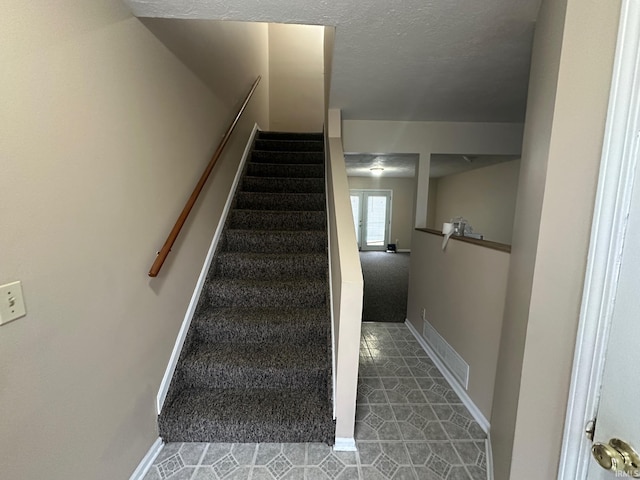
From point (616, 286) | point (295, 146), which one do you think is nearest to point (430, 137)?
point (295, 146)

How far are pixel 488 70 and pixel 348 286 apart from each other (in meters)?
1.60

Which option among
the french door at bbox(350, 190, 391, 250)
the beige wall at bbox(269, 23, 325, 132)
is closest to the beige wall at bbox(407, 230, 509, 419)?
the beige wall at bbox(269, 23, 325, 132)

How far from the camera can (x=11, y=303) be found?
76 cm

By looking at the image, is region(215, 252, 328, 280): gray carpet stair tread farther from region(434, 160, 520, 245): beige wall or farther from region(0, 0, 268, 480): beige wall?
region(434, 160, 520, 245): beige wall

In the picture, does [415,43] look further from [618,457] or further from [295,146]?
[295,146]

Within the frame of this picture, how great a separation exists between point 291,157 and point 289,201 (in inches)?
34.1

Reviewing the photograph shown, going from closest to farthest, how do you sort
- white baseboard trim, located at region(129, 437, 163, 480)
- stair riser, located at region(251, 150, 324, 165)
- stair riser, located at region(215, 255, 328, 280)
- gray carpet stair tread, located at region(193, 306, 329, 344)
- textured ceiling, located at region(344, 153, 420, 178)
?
white baseboard trim, located at region(129, 437, 163, 480)
gray carpet stair tread, located at region(193, 306, 329, 344)
stair riser, located at region(215, 255, 328, 280)
textured ceiling, located at region(344, 153, 420, 178)
stair riser, located at region(251, 150, 324, 165)

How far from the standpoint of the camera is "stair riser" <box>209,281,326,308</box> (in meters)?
2.05

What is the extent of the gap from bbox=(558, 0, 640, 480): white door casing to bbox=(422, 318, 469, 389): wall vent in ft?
4.04

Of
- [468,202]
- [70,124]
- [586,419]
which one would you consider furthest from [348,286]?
[468,202]

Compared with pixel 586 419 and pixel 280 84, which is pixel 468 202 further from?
pixel 586 419

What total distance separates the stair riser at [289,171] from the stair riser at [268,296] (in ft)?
5.28

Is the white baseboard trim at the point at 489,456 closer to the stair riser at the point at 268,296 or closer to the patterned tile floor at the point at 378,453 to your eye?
the patterned tile floor at the point at 378,453

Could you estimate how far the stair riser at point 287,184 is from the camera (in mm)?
3008
